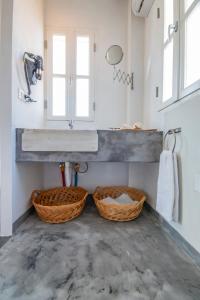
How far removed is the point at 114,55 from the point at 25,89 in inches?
53.0

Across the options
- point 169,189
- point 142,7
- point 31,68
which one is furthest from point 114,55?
point 169,189

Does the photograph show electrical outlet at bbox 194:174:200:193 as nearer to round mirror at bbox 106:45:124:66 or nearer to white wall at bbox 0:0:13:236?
white wall at bbox 0:0:13:236

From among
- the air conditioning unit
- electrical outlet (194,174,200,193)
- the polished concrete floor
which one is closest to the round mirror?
the air conditioning unit

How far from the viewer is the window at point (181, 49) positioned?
1451 mm

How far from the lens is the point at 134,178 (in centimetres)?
278

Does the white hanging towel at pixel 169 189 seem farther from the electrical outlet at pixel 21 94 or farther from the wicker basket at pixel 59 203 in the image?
the electrical outlet at pixel 21 94

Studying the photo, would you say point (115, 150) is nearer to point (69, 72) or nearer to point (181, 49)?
point (181, 49)

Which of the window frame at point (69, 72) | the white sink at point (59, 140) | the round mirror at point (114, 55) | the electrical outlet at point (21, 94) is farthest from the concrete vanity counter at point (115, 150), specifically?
the round mirror at point (114, 55)

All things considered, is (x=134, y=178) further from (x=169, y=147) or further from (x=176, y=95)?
(x=176, y=95)

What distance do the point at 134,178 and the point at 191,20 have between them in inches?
73.6

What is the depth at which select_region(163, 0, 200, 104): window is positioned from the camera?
1451 mm

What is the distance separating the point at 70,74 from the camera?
9.30 feet

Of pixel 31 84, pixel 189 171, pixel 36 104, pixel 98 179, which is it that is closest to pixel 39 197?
pixel 98 179

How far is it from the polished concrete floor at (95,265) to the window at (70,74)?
1580 mm
